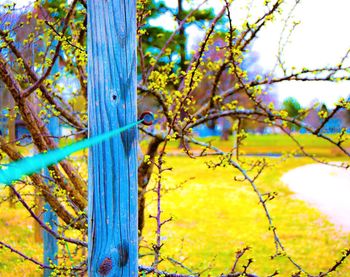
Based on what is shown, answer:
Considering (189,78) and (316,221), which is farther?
(316,221)

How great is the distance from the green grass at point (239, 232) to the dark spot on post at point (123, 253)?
3.12 m

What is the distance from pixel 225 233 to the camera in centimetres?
778

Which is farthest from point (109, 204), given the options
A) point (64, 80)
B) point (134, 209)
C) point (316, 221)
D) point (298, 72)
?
point (316, 221)

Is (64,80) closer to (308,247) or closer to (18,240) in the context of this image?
(18,240)

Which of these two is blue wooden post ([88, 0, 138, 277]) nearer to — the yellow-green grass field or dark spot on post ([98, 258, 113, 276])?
dark spot on post ([98, 258, 113, 276])

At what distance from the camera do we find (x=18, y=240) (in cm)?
703

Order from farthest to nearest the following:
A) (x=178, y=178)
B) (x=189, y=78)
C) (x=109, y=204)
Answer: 1. (x=178, y=178)
2. (x=189, y=78)
3. (x=109, y=204)

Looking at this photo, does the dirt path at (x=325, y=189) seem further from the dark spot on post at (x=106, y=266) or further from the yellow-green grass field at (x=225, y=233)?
the dark spot on post at (x=106, y=266)

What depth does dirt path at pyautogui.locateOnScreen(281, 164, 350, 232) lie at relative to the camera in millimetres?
9281

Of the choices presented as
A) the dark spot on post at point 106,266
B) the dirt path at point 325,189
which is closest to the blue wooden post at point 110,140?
the dark spot on post at point 106,266

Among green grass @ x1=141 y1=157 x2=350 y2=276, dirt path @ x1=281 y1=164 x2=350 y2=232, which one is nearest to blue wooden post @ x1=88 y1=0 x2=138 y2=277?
green grass @ x1=141 y1=157 x2=350 y2=276

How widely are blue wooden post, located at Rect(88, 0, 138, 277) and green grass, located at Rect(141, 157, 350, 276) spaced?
3146 mm

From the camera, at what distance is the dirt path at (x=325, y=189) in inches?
365

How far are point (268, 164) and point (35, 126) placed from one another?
166 centimetres
